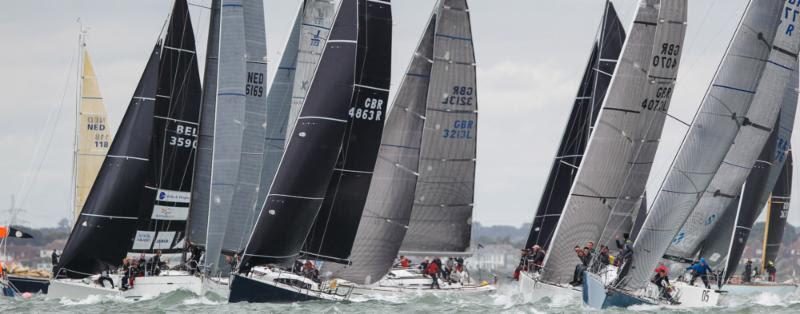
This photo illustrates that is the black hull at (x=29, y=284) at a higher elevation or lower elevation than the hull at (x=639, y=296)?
lower

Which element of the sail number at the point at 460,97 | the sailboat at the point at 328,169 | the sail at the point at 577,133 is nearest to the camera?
the sailboat at the point at 328,169

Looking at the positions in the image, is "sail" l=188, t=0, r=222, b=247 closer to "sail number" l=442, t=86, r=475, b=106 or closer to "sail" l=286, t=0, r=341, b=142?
"sail" l=286, t=0, r=341, b=142

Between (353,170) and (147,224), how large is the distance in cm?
688

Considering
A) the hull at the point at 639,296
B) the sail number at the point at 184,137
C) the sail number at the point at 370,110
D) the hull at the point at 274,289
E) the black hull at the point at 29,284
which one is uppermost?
the sail number at the point at 370,110

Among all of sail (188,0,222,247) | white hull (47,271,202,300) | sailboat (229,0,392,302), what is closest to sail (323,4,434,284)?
sailboat (229,0,392,302)

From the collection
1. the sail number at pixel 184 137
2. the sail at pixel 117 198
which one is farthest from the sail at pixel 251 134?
the sail at pixel 117 198

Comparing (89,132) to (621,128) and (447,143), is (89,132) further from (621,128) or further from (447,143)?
(621,128)

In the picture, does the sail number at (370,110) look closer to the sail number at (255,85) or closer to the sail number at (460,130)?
the sail number at (460,130)

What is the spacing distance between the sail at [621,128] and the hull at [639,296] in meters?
2.12

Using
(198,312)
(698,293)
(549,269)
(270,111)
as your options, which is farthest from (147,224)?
(698,293)

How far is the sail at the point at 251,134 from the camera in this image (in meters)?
38.8

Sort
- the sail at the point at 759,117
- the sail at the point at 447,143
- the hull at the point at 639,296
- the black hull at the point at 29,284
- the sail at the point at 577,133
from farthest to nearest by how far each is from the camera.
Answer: the sail at the point at 577,133 < the black hull at the point at 29,284 < the sail at the point at 447,143 < the sail at the point at 759,117 < the hull at the point at 639,296

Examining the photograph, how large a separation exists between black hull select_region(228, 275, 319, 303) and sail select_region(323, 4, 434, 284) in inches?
92.0

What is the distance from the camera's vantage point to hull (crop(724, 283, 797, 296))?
1831 inches
